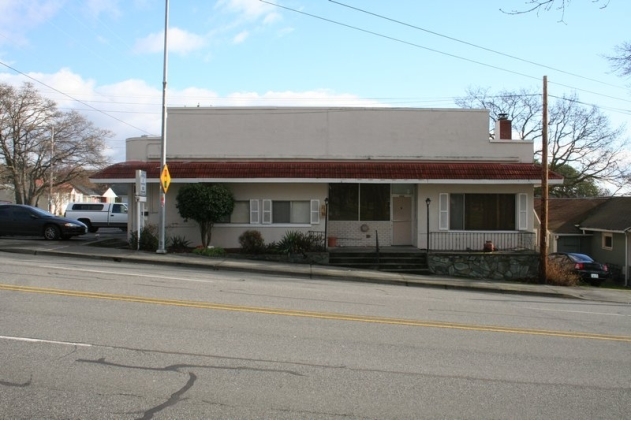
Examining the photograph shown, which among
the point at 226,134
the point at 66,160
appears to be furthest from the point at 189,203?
the point at 66,160

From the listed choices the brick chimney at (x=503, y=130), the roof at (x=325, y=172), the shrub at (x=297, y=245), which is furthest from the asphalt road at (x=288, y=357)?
the brick chimney at (x=503, y=130)

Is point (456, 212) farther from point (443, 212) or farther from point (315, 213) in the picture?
point (315, 213)

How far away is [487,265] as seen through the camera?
19672 mm

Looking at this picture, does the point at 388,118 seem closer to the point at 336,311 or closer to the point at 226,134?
the point at 226,134

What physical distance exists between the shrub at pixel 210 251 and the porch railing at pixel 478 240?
28.0 ft

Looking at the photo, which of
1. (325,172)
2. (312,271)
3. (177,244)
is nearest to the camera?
(312,271)

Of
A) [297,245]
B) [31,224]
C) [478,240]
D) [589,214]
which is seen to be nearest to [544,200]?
[478,240]

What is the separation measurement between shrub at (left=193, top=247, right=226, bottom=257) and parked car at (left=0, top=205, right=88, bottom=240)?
6.49 m

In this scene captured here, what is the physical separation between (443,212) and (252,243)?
26.5 feet

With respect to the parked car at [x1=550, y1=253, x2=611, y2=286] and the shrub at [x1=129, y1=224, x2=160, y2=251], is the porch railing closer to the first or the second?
the parked car at [x1=550, y1=253, x2=611, y2=286]

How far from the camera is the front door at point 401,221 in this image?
21.9 metres

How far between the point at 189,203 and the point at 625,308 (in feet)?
48.4

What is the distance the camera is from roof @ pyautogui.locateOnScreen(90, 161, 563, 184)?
65.5 feet

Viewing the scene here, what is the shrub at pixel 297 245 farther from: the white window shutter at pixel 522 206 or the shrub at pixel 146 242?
the white window shutter at pixel 522 206
